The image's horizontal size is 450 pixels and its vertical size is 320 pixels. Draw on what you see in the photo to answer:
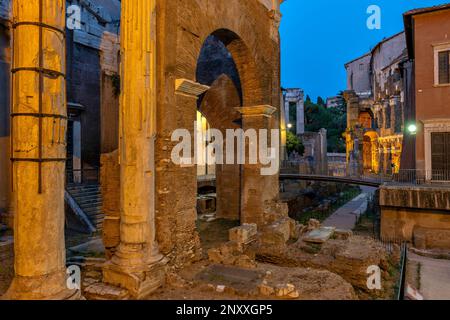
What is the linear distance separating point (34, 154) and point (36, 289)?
166 centimetres

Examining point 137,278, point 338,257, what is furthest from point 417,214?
point 137,278

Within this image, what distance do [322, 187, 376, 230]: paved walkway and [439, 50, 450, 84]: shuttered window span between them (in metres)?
6.95

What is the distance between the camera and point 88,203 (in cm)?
1191

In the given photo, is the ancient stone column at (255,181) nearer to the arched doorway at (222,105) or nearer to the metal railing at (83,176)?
the arched doorway at (222,105)

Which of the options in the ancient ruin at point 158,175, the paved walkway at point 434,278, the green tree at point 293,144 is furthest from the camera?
the green tree at point 293,144

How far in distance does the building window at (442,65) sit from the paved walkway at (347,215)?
6.90 metres

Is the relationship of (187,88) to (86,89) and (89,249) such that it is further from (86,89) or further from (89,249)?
(86,89)

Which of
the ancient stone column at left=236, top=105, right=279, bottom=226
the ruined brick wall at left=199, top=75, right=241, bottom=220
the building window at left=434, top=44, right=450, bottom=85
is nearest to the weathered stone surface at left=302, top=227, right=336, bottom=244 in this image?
the ancient stone column at left=236, top=105, right=279, bottom=226

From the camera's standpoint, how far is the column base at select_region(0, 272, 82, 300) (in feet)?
13.4

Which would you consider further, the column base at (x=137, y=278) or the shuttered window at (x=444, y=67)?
the shuttered window at (x=444, y=67)

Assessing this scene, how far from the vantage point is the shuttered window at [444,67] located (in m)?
12.9
